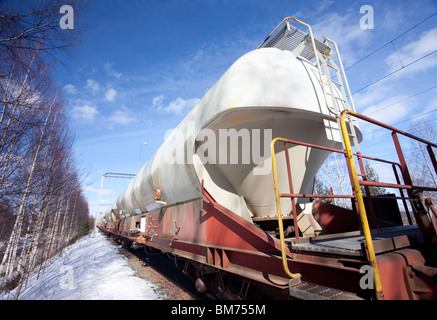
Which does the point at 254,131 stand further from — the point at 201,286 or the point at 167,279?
the point at 167,279

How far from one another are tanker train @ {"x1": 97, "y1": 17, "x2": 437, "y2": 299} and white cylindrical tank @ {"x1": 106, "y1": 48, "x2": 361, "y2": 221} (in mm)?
17

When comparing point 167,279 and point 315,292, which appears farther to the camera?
point 167,279

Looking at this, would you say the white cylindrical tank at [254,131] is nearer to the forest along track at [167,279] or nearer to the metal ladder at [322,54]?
the metal ladder at [322,54]

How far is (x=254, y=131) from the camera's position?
3.32 m

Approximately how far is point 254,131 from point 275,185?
52.5 inches

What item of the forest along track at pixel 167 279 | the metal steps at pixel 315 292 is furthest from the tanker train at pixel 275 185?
the forest along track at pixel 167 279

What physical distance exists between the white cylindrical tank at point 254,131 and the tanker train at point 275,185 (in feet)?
0.06

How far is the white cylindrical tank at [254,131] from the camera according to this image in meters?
3.03

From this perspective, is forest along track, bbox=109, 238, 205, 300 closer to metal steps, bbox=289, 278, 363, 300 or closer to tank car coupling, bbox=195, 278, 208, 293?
tank car coupling, bbox=195, 278, 208, 293

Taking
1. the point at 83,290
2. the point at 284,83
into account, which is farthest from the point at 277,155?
the point at 83,290

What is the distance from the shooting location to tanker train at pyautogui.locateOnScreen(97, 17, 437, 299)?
213 cm

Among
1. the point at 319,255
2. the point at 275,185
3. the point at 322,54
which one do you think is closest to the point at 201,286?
the point at 319,255

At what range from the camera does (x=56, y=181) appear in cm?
972

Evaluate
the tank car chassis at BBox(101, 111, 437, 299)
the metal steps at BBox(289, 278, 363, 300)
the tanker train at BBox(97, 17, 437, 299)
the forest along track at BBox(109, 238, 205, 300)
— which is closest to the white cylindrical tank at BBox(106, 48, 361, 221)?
the tanker train at BBox(97, 17, 437, 299)
